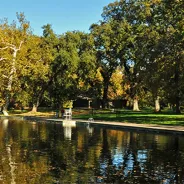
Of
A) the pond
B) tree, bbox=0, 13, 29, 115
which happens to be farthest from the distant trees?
the pond

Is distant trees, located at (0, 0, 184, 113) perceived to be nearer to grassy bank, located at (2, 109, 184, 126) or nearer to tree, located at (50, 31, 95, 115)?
tree, located at (50, 31, 95, 115)

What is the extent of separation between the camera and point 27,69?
5425 cm

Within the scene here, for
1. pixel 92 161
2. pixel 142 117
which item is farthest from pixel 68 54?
pixel 92 161

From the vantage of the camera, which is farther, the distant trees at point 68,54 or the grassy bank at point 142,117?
the distant trees at point 68,54

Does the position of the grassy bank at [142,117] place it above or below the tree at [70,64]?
below

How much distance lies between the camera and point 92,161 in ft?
42.9

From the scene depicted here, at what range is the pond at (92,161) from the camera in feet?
34.4

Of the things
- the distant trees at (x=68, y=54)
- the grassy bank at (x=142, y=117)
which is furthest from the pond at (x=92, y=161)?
the distant trees at (x=68, y=54)

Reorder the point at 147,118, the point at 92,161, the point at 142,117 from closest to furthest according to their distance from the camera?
1. the point at 92,161
2. the point at 147,118
3. the point at 142,117

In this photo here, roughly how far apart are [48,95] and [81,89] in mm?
9429

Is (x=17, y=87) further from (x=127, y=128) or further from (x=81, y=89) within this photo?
(x=127, y=128)

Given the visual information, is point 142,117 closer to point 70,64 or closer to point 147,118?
point 147,118

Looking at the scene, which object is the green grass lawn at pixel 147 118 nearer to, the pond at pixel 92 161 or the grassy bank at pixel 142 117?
the grassy bank at pixel 142 117

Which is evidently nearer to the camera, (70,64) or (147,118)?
(147,118)
